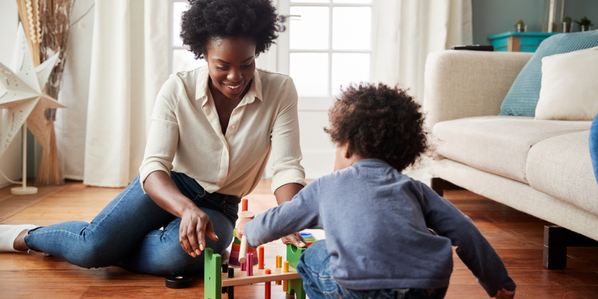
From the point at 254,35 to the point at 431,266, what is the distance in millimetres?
766

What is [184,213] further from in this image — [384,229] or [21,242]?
[21,242]

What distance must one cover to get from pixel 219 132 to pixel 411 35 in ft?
6.64

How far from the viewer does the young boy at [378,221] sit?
0.80 m

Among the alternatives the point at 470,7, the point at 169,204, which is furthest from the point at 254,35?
the point at 470,7

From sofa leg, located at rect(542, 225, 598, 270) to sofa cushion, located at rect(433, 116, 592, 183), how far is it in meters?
0.21

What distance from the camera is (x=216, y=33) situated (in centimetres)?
123

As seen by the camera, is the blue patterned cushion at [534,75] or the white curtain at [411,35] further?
the white curtain at [411,35]

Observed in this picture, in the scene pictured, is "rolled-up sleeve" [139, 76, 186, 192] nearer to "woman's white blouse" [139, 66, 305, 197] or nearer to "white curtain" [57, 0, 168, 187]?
"woman's white blouse" [139, 66, 305, 197]

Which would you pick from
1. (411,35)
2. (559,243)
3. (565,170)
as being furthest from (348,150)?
(411,35)

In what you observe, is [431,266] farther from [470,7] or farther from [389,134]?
[470,7]

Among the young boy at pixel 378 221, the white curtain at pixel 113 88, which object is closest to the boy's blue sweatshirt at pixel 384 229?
the young boy at pixel 378 221

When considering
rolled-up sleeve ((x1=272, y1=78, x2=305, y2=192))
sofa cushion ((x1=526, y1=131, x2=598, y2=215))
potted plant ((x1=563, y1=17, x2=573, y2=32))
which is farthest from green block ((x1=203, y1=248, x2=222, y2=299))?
potted plant ((x1=563, y1=17, x2=573, y2=32))

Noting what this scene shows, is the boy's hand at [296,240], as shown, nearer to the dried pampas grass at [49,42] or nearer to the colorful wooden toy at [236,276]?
the colorful wooden toy at [236,276]

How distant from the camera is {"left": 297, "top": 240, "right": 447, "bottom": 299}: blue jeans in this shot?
0.81 metres
